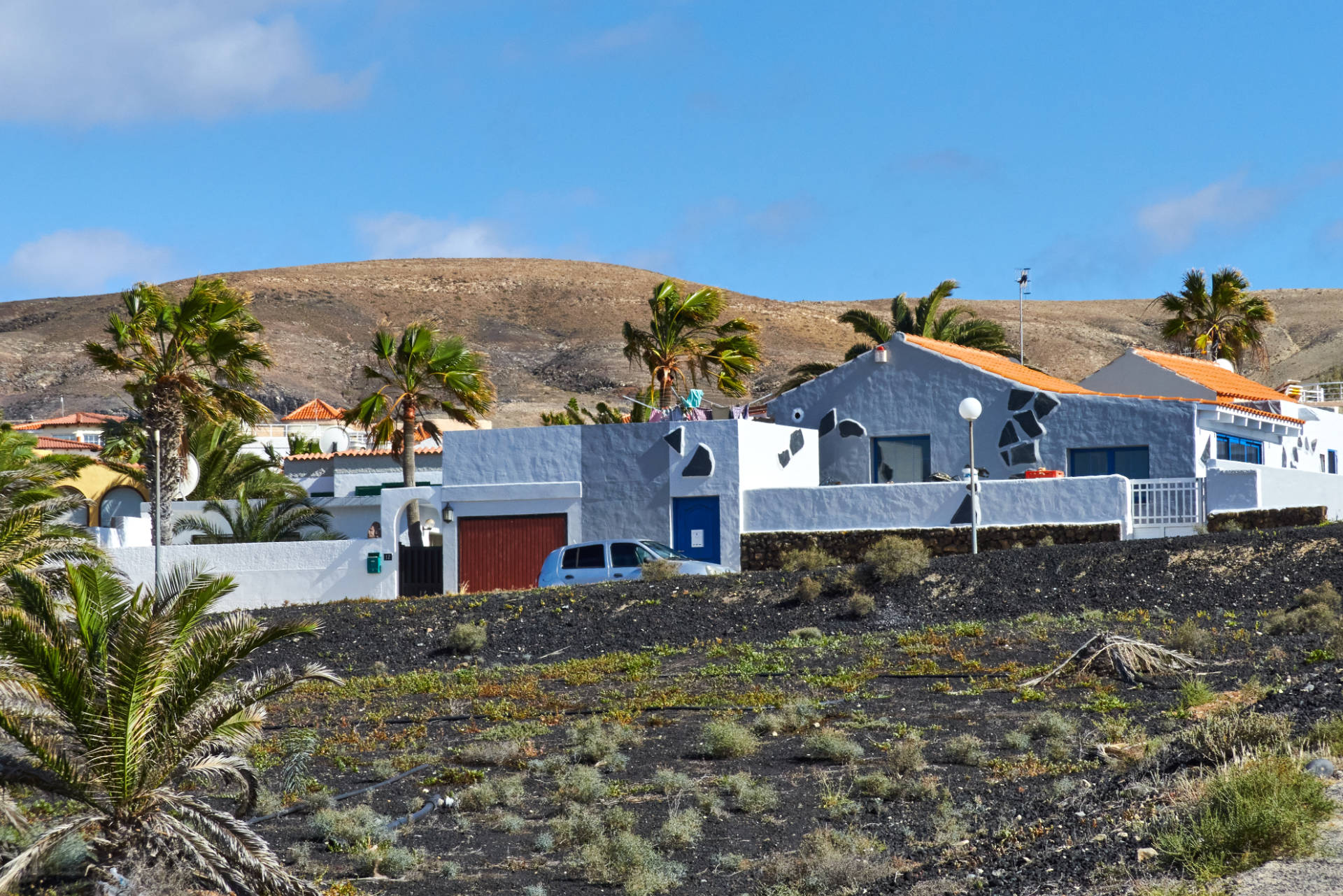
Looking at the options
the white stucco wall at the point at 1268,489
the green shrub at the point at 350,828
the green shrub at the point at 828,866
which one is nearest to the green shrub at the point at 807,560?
the white stucco wall at the point at 1268,489

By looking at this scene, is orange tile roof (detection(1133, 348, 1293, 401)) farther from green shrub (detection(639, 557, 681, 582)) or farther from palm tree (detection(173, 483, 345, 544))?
palm tree (detection(173, 483, 345, 544))

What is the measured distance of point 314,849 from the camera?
40.7ft

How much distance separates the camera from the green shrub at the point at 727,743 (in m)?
15.0

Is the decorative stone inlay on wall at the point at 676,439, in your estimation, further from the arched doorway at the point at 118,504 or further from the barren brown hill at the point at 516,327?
the barren brown hill at the point at 516,327

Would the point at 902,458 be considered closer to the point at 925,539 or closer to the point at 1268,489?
the point at 925,539

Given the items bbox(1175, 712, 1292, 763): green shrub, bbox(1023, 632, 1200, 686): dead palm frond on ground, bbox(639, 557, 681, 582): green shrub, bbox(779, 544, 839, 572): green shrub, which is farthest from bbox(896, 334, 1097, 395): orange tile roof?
bbox(1175, 712, 1292, 763): green shrub

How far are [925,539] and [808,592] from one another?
5.37m

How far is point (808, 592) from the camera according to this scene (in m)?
24.8

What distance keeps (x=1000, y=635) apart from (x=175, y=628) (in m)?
13.5

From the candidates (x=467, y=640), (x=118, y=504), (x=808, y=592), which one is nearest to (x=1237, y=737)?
(x=808, y=592)

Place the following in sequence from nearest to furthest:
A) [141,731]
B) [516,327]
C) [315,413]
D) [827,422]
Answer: [141,731] < [827,422] < [315,413] < [516,327]

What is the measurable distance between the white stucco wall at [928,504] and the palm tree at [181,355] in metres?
12.5

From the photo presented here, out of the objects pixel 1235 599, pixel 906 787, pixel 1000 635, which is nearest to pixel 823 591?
pixel 1000 635

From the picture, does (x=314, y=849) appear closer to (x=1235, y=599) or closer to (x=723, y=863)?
(x=723, y=863)
